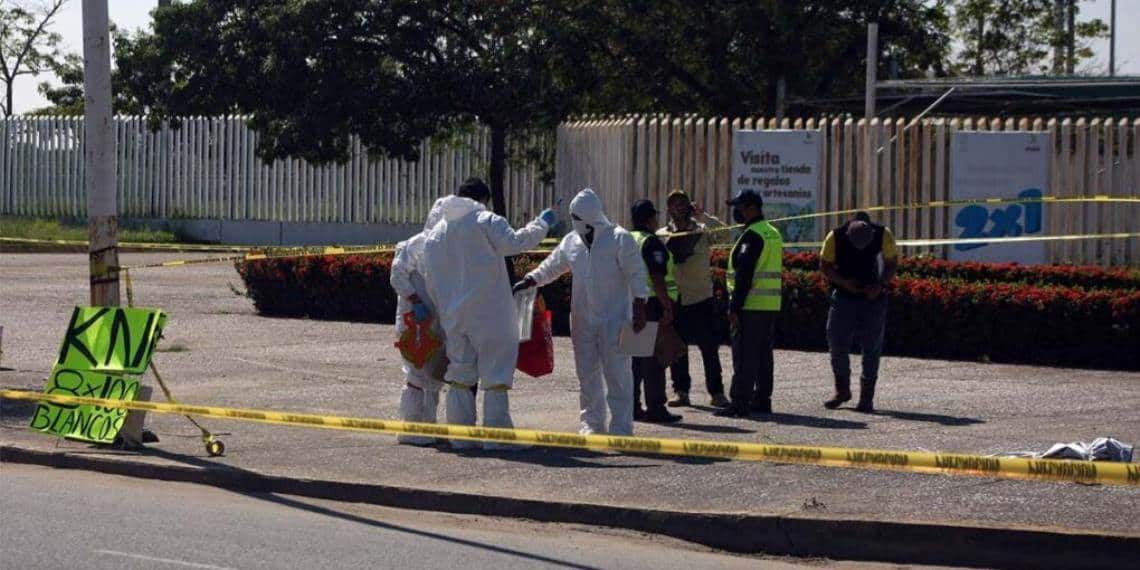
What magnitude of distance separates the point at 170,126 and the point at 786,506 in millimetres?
27255

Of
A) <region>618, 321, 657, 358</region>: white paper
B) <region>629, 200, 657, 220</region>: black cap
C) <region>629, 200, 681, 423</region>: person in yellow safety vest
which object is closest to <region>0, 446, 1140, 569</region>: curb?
<region>618, 321, 657, 358</region>: white paper

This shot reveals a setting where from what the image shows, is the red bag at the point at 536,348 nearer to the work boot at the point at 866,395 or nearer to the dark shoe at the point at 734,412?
the dark shoe at the point at 734,412

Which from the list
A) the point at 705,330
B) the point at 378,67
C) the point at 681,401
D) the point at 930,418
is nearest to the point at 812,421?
the point at 930,418

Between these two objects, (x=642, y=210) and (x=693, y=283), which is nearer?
(x=642, y=210)

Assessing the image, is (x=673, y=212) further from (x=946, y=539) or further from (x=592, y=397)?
(x=946, y=539)

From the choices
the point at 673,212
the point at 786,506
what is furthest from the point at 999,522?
the point at 673,212

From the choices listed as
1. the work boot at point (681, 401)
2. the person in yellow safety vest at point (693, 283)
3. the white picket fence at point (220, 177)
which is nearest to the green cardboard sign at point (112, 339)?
the person in yellow safety vest at point (693, 283)

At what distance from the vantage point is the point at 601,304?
11.5 m

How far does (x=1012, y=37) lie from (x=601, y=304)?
29.6 m

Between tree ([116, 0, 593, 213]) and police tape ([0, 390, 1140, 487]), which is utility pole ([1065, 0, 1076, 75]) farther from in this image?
police tape ([0, 390, 1140, 487])

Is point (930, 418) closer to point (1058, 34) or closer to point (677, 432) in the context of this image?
point (677, 432)

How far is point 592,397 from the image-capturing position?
1165cm

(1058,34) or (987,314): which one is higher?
(1058,34)

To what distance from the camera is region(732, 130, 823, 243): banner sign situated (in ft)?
69.9
